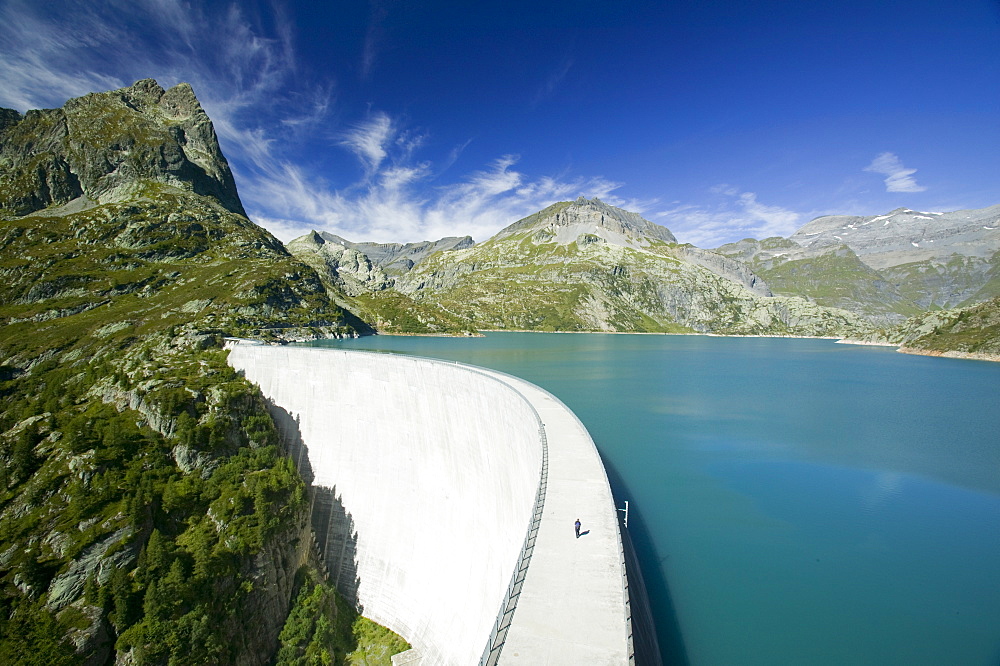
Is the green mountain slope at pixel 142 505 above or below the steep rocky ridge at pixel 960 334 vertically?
below

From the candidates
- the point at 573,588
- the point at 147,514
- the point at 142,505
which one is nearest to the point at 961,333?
the point at 573,588

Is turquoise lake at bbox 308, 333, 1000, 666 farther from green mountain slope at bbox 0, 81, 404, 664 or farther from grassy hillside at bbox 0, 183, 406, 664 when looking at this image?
green mountain slope at bbox 0, 81, 404, 664

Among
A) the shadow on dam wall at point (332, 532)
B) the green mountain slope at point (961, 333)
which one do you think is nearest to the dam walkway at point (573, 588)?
the shadow on dam wall at point (332, 532)

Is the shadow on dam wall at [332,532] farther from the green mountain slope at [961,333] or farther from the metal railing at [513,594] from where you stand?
the green mountain slope at [961,333]

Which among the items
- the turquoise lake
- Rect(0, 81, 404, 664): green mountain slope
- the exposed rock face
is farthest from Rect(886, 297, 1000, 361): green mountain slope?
the exposed rock face

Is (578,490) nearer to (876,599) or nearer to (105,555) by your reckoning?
(876,599)
